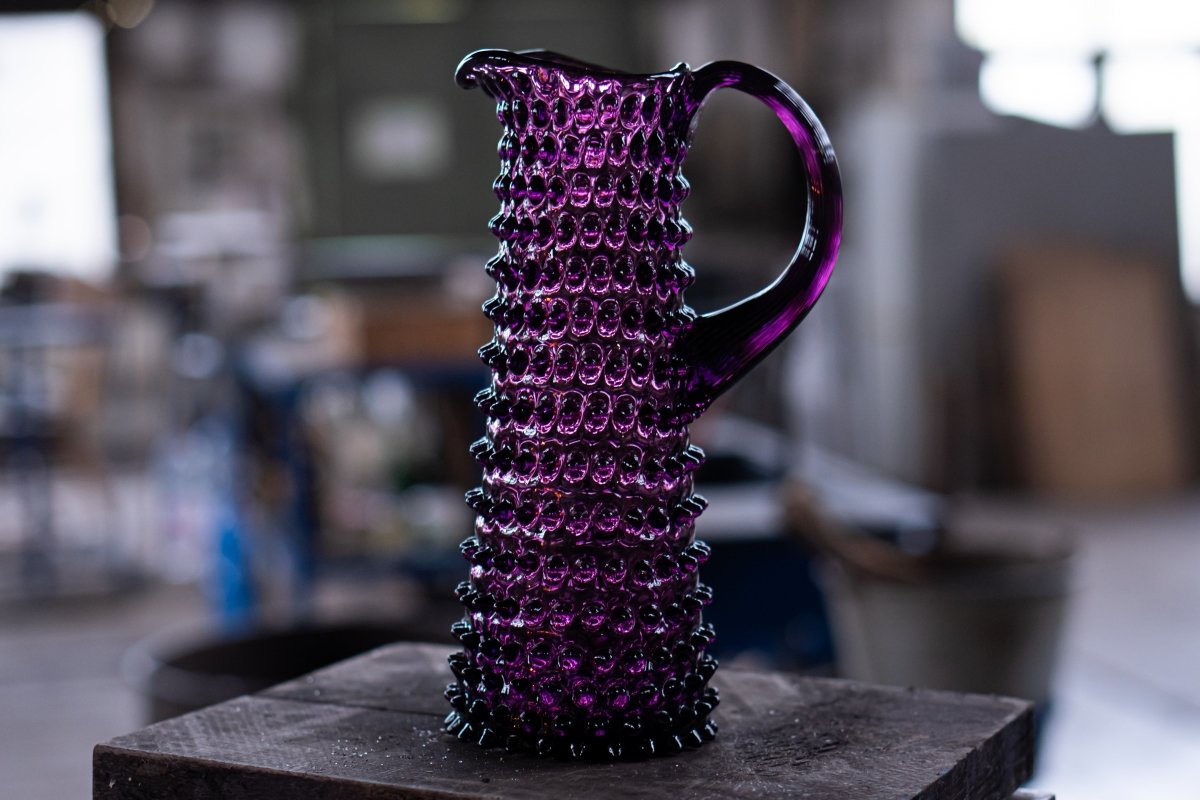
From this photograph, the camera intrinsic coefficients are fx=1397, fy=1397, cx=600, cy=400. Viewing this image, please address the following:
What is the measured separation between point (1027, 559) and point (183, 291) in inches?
147

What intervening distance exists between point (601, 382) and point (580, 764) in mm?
177

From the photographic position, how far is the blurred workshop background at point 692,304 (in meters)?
2.37

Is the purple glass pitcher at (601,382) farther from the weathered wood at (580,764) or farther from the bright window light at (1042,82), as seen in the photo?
the bright window light at (1042,82)

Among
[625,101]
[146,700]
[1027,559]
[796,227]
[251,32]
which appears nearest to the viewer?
[625,101]

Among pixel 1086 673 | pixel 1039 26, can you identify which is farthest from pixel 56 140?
pixel 1086 673

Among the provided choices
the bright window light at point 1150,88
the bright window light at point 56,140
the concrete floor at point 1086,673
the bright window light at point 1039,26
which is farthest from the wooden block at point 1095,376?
the bright window light at point 56,140

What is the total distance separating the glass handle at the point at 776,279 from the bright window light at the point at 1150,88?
6.90m

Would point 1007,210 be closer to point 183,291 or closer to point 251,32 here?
point 183,291

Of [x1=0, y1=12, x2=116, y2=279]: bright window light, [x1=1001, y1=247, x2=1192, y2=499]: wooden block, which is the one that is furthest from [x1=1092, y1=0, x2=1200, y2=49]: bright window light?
[x1=0, y1=12, x2=116, y2=279]: bright window light

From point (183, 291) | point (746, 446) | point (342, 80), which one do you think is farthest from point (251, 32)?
point (746, 446)

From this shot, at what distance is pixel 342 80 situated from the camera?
10547mm

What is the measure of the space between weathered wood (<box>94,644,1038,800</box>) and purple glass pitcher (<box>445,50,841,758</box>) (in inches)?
1.2

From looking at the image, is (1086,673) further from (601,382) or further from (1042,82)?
(1042,82)

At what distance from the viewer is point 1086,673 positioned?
313 cm
